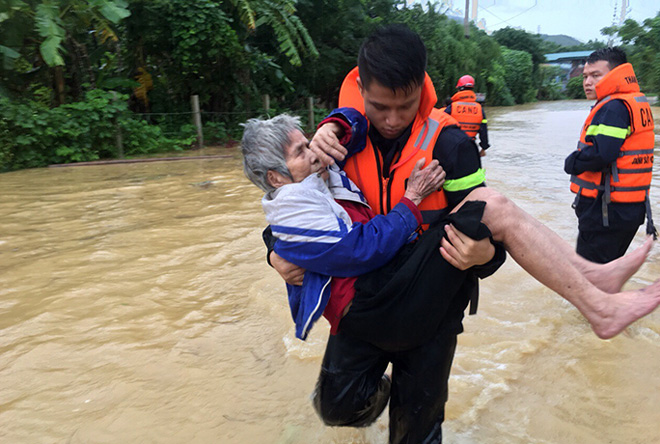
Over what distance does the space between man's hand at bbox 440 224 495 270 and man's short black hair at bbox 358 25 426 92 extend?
54 cm

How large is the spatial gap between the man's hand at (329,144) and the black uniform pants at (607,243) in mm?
2662

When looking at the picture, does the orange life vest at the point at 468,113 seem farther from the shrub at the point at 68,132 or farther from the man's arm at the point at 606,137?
the shrub at the point at 68,132

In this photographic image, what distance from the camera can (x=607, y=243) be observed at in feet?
12.1

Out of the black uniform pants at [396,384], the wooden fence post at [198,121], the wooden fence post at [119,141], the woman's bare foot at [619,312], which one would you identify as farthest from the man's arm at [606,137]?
the wooden fence post at [198,121]

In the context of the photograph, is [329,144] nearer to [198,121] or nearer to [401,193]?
[401,193]

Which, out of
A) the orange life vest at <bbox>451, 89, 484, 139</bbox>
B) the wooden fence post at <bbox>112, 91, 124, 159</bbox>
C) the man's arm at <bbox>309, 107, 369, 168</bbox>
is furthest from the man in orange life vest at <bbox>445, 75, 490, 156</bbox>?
the wooden fence post at <bbox>112, 91, 124, 159</bbox>

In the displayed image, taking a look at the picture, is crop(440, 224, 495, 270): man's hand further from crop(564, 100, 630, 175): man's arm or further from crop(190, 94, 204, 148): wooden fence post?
crop(190, 94, 204, 148): wooden fence post

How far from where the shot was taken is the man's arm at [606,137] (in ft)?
11.5

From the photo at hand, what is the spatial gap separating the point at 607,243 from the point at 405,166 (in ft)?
8.31

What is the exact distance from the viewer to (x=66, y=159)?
10.9 meters

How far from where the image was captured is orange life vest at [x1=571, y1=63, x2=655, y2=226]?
3574mm

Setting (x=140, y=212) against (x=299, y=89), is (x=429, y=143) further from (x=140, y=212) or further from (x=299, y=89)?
(x=299, y=89)

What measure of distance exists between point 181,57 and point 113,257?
9170 millimetres

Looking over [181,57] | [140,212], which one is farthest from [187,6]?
[140,212]
